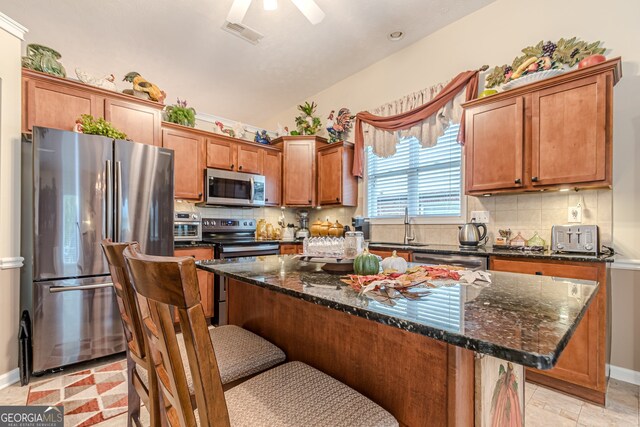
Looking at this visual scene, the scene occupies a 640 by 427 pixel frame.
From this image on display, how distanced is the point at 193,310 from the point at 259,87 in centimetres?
432

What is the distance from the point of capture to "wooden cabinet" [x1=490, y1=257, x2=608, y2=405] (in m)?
1.90

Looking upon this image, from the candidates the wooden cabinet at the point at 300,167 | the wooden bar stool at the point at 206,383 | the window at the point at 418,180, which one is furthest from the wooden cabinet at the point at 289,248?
the wooden bar stool at the point at 206,383

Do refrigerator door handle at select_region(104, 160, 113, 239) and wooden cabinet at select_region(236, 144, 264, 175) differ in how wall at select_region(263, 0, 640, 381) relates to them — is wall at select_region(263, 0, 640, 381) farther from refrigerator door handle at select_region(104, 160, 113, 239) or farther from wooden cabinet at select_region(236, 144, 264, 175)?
refrigerator door handle at select_region(104, 160, 113, 239)

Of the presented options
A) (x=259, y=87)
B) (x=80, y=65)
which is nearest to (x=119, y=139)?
(x=80, y=65)

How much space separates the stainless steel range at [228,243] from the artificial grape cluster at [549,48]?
3.24 metres

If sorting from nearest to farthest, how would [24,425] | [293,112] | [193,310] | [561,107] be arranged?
[193,310], [24,425], [561,107], [293,112]

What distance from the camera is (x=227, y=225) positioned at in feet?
13.5

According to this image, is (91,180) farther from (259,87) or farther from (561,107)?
(561,107)

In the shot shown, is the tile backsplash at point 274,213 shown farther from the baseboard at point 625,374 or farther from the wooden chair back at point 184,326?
the wooden chair back at point 184,326

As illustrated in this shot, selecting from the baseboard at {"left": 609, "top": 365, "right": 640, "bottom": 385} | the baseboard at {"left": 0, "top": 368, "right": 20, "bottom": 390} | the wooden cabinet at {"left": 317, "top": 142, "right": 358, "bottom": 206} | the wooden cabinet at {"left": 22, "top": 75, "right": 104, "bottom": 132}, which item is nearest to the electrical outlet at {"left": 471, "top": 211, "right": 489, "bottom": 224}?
the baseboard at {"left": 609, "top": 365, "right": 640, "bottom": 385}

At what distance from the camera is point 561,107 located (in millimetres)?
2244

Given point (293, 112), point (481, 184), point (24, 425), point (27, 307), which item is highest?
point (293, 112)

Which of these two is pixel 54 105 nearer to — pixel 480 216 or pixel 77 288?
pixel 77 288

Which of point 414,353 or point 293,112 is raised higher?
point 293,112
